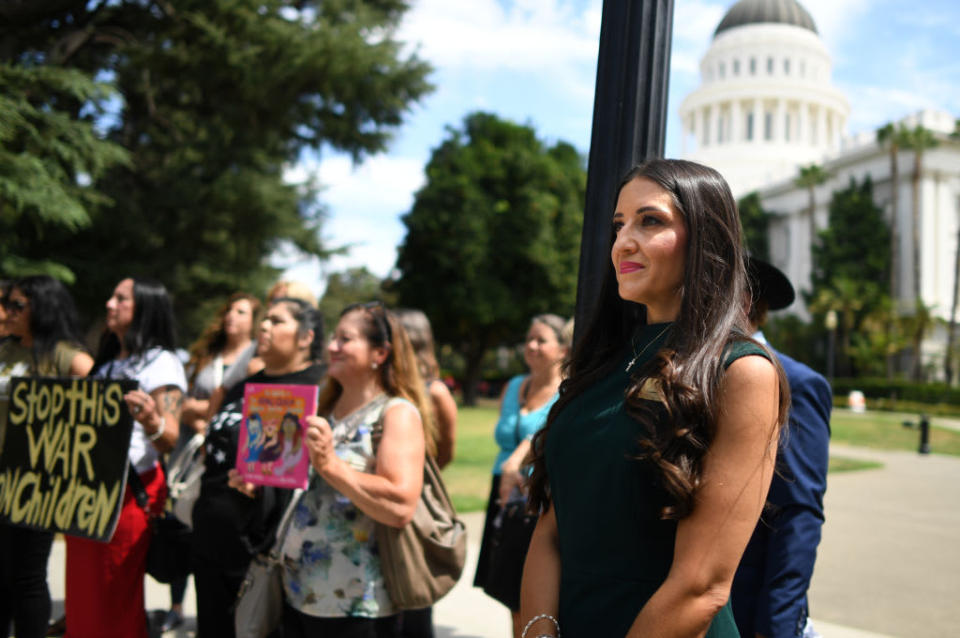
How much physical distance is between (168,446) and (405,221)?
3447cm

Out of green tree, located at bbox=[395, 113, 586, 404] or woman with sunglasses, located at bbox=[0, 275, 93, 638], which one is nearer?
woman with sunglasses, located at bbox=[0, 275, 93, 638]

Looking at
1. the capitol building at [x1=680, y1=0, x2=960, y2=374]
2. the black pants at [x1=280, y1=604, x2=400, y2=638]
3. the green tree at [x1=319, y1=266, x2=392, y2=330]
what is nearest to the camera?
the black pants at [x1=280, y1=604, x2=400, y2=638]

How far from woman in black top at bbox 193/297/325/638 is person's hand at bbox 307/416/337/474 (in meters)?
0.69

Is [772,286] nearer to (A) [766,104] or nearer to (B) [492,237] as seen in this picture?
(B) [492,237]

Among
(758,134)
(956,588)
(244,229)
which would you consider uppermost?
(758,134)

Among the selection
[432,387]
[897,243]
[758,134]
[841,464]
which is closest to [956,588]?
[432,387]

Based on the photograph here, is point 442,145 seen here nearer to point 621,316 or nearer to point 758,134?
point 621,316

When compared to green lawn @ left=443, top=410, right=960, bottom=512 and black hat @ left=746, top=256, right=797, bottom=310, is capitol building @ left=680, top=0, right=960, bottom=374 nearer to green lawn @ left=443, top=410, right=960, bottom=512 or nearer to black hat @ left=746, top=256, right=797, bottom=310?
green lawn @ left=443, top=410, right=960, bottom=512

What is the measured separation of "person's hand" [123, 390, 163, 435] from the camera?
12.4 ft

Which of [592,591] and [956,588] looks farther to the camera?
[956,588]

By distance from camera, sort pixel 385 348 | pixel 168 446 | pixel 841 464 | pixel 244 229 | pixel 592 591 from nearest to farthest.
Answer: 1. pixel 592 591
2. pixel 385 348
3. pixel 168 446
4. pixel 841 464
5. pixel 244 229

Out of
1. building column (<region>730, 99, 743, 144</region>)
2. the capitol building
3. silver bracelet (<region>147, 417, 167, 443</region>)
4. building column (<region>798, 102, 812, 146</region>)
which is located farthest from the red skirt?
building column (<region>798, 102, 812, 146</region>)

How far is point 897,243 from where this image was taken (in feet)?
175

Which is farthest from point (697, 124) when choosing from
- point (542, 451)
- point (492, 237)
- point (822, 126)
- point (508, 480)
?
point (542, 451)
